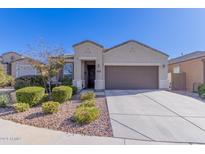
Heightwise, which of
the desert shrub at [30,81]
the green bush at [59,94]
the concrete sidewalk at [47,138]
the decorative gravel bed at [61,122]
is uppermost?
the desert shrub at [30,81]

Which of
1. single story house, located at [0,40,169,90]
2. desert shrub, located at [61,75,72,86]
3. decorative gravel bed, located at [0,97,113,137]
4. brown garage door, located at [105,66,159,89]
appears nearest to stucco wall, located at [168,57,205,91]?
single story house, located at [0,40,169,90]

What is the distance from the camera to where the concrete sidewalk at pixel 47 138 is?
420 cm

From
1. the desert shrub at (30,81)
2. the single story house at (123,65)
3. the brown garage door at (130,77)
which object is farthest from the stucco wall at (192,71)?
the desert shrub at (30,81)

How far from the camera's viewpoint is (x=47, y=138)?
442cm

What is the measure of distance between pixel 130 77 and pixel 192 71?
627 centimetres

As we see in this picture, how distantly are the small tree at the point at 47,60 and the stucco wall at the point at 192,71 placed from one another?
1249 centimetres

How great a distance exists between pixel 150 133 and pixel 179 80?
45.4 ft

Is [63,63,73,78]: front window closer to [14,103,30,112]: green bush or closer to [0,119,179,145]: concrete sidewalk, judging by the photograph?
[14,103,30,112]: green bush

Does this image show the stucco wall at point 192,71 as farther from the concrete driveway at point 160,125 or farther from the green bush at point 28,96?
the green bush at point 28,96

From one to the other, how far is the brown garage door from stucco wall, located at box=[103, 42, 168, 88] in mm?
604

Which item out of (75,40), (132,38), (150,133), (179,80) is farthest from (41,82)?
(179,80)

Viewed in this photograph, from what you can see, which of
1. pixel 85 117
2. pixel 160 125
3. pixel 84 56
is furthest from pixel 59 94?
pixel 84 56

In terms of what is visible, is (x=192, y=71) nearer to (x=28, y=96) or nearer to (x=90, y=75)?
(x=90, y=75)
